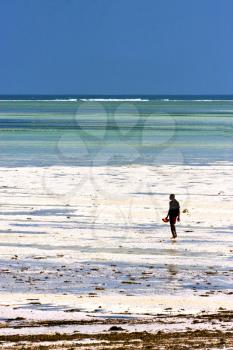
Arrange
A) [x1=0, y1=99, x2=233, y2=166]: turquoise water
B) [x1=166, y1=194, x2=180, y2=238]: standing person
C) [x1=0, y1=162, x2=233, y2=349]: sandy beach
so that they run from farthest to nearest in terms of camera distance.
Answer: [x1=0, y1=99, x2=233, y2=166]: turquoise water, [x1=166, y1=194, x2=180, y2=238]: standing person, [x1=0, y1=162, x2=233, y2=349]: sandy beach

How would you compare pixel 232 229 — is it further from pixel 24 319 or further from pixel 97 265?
pixel 24 319

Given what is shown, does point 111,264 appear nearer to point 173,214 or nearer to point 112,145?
point 173,214

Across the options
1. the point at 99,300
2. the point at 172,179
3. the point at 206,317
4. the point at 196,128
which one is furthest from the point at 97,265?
the point at 196,128

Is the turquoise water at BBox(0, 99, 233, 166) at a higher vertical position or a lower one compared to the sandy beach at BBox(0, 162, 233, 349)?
higher

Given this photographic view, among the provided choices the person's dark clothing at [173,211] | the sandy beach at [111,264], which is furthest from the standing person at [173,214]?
the sandy beach at [111,264]

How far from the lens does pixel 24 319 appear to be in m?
18.1

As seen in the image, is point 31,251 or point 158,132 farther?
point 158,132

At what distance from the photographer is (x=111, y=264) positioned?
24.8m

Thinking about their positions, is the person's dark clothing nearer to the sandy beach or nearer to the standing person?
the standing person

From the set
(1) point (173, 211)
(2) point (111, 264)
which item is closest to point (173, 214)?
(1) point (173, 211)

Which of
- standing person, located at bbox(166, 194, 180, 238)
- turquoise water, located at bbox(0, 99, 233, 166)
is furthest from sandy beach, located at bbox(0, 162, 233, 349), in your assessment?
turquoise water, located at bbox(0, 99, 233, 166)

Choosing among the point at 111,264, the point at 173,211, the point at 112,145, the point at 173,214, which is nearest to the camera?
the point at 111,264

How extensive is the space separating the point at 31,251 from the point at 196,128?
8121 cm

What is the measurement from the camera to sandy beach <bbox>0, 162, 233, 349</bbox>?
17375 millimetres
